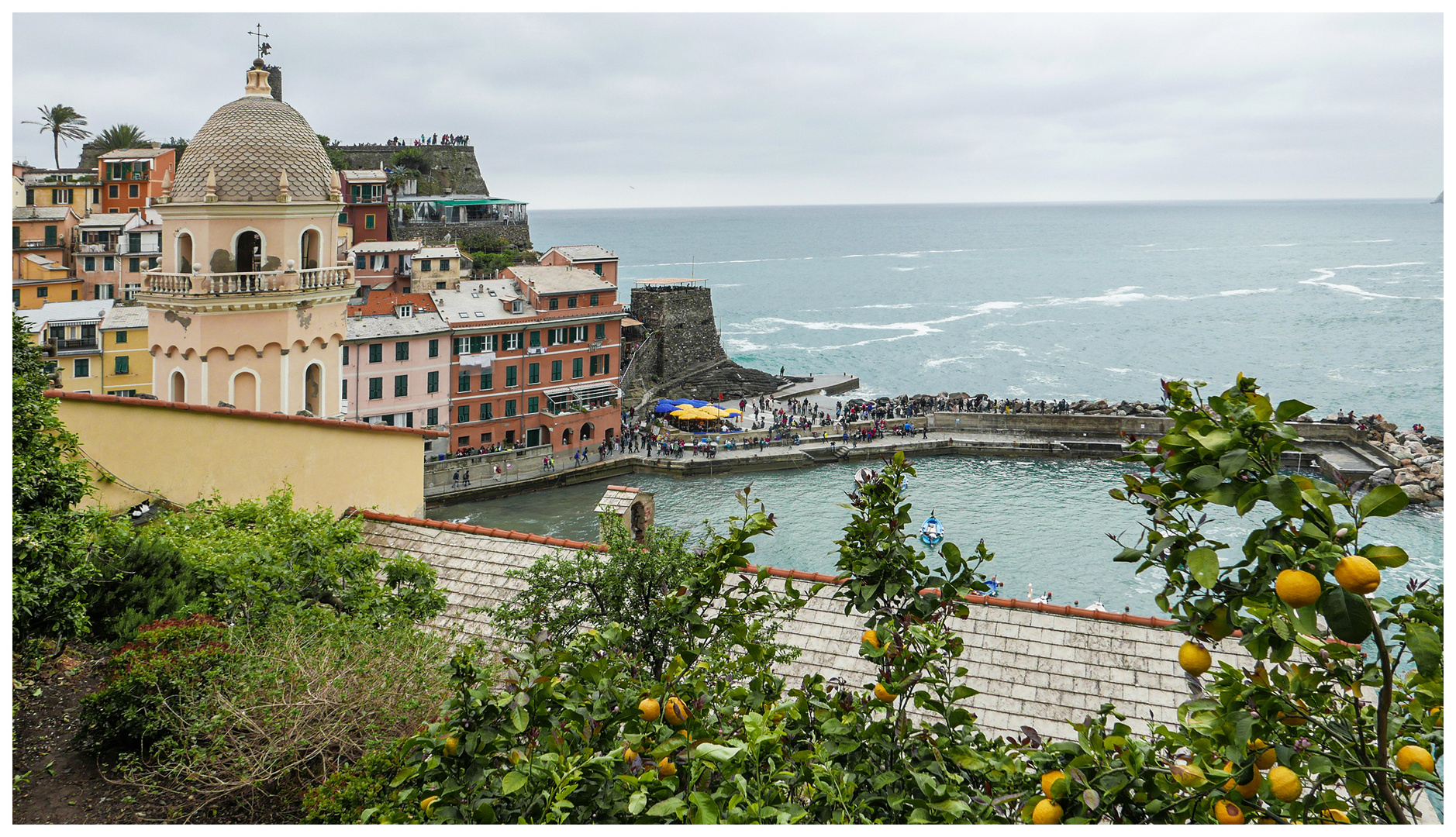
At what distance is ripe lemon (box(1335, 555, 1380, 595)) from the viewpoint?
276 centimetres

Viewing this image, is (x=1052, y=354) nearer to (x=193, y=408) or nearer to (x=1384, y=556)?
(x=193, y=408)

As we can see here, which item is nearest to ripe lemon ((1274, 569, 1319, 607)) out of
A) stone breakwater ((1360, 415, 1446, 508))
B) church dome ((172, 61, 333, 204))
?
church dome ((172, 61, 333, 204))

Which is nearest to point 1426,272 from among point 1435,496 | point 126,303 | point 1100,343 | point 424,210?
point 1100,343

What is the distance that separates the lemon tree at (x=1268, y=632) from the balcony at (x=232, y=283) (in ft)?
49.8

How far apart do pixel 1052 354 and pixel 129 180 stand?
231ft

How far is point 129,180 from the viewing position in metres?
64.2

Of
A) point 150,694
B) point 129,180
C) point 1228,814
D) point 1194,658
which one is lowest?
point 150,694

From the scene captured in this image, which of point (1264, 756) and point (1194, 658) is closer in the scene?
point (1194, 658)

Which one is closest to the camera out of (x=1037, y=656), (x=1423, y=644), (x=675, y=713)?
(x=1423, y=644)

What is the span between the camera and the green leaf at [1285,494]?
2.90 meters

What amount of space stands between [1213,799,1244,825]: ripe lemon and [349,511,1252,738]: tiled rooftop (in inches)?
236

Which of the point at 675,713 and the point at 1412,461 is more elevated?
the point at 675,713

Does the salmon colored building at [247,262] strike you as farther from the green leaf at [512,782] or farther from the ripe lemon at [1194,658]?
the ripe lemon at [1194,658]

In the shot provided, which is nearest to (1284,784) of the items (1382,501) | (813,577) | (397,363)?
(1382,501)
